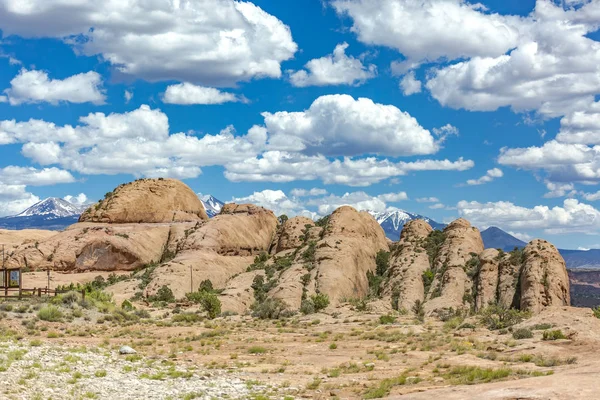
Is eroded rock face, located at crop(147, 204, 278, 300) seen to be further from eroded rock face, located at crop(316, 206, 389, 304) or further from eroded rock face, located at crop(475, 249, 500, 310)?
eroded rock face, located at crop(475, 249, 500, 310)

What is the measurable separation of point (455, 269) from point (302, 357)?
47.6 metres

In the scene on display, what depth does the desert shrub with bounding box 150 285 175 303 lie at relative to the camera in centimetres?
7181

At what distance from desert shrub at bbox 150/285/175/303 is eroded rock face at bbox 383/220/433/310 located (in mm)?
24896

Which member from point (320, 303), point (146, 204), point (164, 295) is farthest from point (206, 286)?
point (146, 204)

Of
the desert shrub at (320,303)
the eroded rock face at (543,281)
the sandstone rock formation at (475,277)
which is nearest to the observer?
the desert shrub at (320,303)

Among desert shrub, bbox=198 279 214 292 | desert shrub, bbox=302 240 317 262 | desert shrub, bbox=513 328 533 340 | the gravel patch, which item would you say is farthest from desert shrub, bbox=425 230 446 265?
the gravel patch

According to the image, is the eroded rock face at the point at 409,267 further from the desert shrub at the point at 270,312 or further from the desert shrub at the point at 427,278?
the desert shrub at the point at 270,312

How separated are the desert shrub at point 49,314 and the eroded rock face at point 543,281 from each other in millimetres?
45827

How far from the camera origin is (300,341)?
41.3 metres

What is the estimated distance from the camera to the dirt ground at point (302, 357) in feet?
76.0

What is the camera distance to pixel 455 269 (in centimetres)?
7825

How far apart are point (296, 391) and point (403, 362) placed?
8605mm

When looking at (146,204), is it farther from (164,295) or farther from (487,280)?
(487,280)

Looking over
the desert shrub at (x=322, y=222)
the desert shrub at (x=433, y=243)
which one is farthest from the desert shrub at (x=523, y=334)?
the desert shrub at (x=322, y=222)
